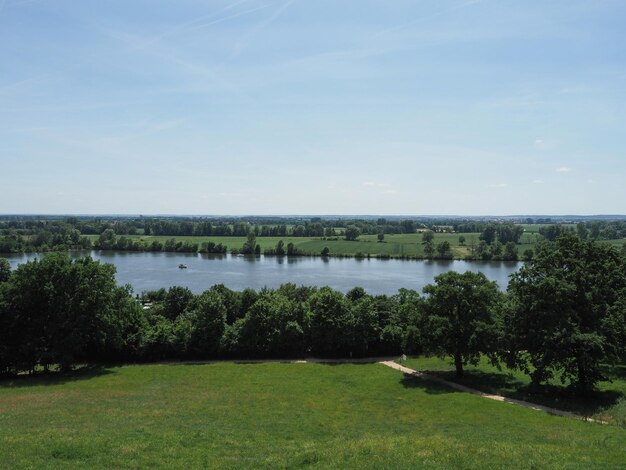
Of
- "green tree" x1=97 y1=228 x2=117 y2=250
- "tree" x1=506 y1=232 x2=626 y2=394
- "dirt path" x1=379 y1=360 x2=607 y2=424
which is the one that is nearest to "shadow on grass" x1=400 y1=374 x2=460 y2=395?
"dirt path" x1=379 y1=360 x2=607 y2=424

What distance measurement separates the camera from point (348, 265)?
121250mm

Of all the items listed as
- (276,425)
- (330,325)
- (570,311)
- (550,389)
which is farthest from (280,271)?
(276,425)

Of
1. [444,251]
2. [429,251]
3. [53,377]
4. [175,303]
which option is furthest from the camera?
[429,251]

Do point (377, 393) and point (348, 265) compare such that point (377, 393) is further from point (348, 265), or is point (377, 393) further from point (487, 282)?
point (348, 265)

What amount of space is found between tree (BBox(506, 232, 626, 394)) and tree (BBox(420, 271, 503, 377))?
8.35ft

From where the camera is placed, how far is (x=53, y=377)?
31.2 m

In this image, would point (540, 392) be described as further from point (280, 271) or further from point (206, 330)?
point (280, 271)

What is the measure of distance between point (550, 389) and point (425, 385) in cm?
672

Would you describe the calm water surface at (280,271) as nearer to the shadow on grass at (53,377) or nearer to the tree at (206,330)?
the tree at (206,330)

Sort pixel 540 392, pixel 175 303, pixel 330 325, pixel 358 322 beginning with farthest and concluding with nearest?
pixel 175 303 < pixel 358 322 < pixel 330 325 < pixel 540 392

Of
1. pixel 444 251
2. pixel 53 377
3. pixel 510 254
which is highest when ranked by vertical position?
pixel 444 251

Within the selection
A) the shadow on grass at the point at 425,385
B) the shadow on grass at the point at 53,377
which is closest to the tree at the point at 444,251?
the shadow on grass at the point at 425,385

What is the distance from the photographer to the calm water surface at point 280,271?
8769 cm

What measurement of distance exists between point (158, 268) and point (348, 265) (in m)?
46.1
